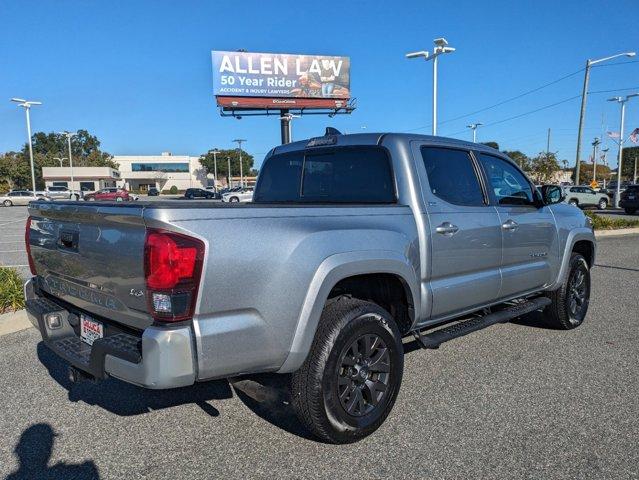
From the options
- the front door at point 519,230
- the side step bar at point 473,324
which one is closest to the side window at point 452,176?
the front door at point 519,230

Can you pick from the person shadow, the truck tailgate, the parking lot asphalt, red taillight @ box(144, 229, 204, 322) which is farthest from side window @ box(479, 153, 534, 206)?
the person shadow

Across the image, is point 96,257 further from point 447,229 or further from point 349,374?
point 447,229

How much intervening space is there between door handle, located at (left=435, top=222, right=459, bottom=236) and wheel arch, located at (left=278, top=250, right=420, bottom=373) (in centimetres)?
43

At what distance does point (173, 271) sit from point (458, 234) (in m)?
2.22

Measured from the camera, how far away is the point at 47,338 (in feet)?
10.6

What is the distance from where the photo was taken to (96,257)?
8.93 ft

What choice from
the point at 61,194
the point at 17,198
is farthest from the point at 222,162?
the point at 17,198

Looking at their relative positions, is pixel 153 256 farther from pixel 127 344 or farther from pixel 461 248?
pixel 461 248

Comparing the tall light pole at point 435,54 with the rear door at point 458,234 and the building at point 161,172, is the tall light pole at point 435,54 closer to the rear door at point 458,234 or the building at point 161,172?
the rear door at point 458,234

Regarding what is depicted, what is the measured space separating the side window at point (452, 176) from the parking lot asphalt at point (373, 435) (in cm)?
141

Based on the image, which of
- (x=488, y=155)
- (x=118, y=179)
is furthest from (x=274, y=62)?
(x=118, y=179)

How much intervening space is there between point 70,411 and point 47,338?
0.63 m

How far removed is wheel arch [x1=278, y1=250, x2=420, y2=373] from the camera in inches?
107

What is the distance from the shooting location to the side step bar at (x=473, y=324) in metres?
3.62
